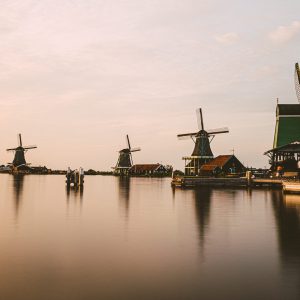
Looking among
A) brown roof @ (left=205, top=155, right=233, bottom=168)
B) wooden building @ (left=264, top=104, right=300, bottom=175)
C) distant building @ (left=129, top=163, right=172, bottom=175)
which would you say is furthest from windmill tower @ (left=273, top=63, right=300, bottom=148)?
distant building @ (left=129, top=163, right=172, bottom=175)

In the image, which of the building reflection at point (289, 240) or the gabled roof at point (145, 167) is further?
the gabled roof at point (145, 167)

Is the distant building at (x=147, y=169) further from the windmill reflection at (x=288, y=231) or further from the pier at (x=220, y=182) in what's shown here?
the windmill reflection at (x=288, y=231)

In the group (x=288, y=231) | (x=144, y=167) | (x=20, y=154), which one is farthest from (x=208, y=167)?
(x=20, y=154)

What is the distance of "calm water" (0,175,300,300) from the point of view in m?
9.79

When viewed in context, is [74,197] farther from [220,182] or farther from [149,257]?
[149,257]

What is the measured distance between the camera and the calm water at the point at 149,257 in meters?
9.79

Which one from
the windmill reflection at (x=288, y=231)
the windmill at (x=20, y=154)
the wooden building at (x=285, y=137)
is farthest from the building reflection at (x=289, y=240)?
the windmill at (x=20, y=154)

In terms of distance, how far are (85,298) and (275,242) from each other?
32.5 ft

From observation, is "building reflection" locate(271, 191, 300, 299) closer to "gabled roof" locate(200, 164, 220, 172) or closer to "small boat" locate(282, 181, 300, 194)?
"small boat" locate(282, 181, 300, 194)

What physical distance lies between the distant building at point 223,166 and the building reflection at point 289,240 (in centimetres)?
3786

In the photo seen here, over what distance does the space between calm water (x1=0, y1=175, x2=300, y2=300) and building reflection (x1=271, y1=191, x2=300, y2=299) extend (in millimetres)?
28

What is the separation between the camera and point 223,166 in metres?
67.8

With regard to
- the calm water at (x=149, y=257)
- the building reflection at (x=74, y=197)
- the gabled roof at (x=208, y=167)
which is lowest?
the calm water at (x=149, y=257)

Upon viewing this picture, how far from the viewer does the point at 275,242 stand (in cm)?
1650
